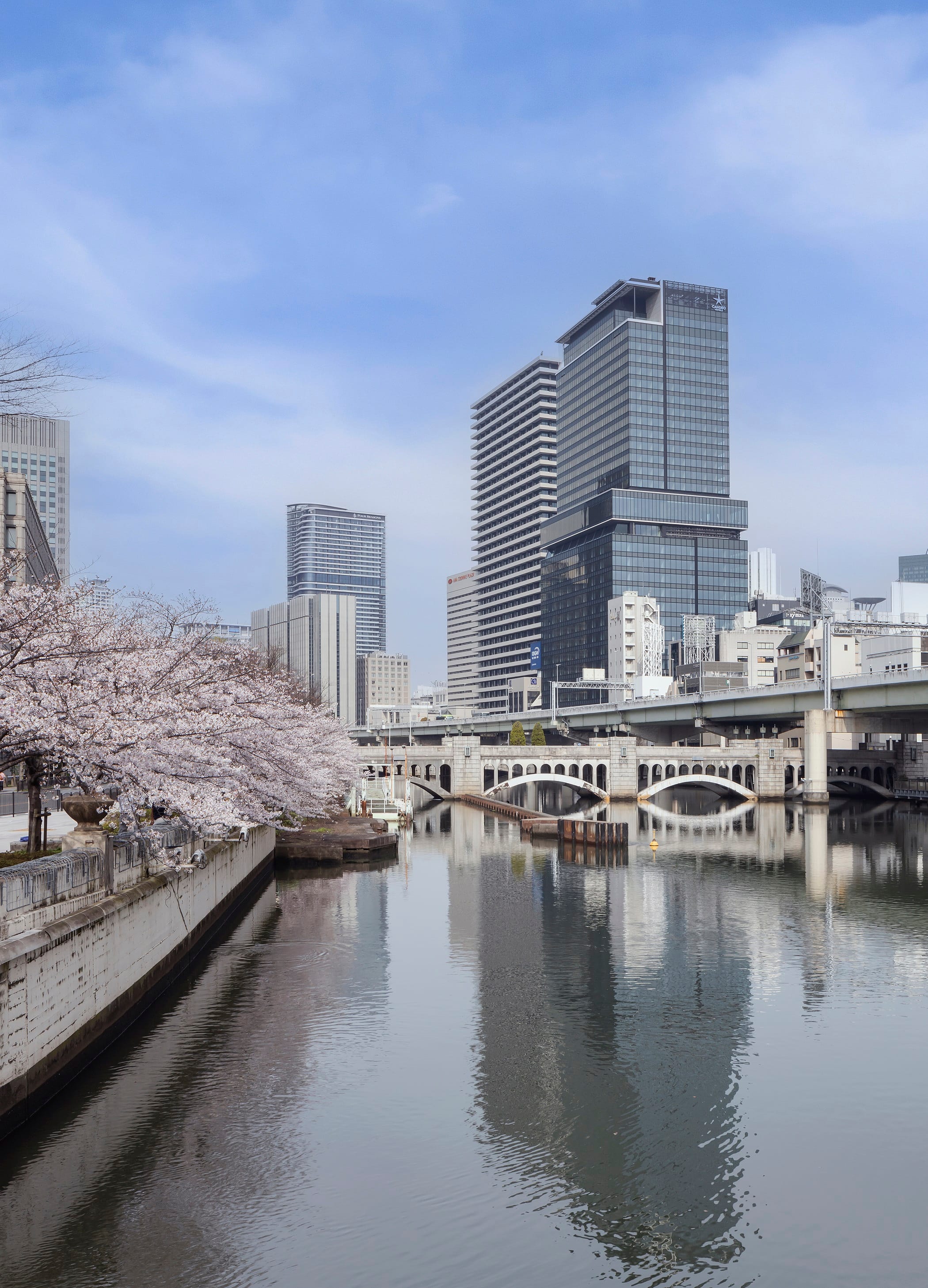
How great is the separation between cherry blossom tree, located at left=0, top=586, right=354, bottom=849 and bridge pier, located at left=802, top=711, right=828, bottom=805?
8912 cm

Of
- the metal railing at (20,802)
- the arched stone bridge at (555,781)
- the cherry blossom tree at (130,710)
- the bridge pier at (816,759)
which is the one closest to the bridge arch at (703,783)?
the arched stone bridge at (555,781)

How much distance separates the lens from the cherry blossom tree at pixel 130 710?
1081 inches

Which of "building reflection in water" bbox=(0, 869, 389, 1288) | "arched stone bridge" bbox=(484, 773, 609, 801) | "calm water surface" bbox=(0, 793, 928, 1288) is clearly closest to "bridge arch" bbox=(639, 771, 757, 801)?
"arched stone bridge" bbox=(484, 773, 609, 801)

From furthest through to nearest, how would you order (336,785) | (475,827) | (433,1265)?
(475,827) → (336,785) → (433,1265)

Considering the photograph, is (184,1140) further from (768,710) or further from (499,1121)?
(768,710)

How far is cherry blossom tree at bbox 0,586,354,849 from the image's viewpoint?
1081 inches

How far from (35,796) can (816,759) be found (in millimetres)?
108966

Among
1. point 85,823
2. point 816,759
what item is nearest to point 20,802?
point 85,823

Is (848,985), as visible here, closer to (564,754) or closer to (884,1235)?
(884,1235)

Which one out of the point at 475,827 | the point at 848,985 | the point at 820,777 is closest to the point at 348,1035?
the point at 848,985

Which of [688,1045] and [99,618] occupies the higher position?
[99,618]

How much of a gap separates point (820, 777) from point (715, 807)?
14.6m

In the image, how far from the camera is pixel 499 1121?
1020 inches

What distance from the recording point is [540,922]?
2093 inches
